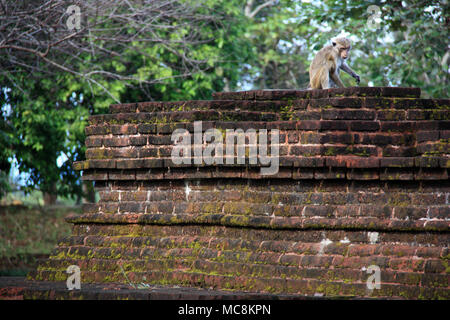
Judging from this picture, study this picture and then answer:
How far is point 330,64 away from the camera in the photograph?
26.4 ft

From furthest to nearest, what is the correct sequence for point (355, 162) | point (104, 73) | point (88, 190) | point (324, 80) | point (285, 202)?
point (88, 190), point (104, 73), point (324, 80), point (285, 202), point (355, 162)

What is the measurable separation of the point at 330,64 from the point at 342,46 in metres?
0.26

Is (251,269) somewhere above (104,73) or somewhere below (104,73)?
below

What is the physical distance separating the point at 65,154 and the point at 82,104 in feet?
4.38

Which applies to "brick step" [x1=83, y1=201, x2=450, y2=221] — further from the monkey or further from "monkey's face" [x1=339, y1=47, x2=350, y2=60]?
"monkey's face" [x1=339, y1=47, x2=350, y2=60]

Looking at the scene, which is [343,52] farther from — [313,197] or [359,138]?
[313,197]

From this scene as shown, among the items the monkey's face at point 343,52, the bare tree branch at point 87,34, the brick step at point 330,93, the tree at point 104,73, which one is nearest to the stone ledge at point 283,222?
the brick step at point 330,93

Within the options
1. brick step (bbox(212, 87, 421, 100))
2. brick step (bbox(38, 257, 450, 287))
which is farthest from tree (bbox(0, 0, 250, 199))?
brick step (bbox(38, 257, 450, 287))

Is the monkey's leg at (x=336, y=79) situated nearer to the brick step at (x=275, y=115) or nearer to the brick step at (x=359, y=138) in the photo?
the brick step at (x=275, y=115)

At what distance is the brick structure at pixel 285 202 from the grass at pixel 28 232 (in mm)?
10371

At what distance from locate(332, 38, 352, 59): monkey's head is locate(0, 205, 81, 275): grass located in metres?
11.3

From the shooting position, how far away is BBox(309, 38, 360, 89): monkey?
26.3 ft

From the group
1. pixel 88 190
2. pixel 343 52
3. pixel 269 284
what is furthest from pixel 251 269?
pixel 88 190

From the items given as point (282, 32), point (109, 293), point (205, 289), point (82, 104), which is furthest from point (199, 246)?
point (282, 32)
